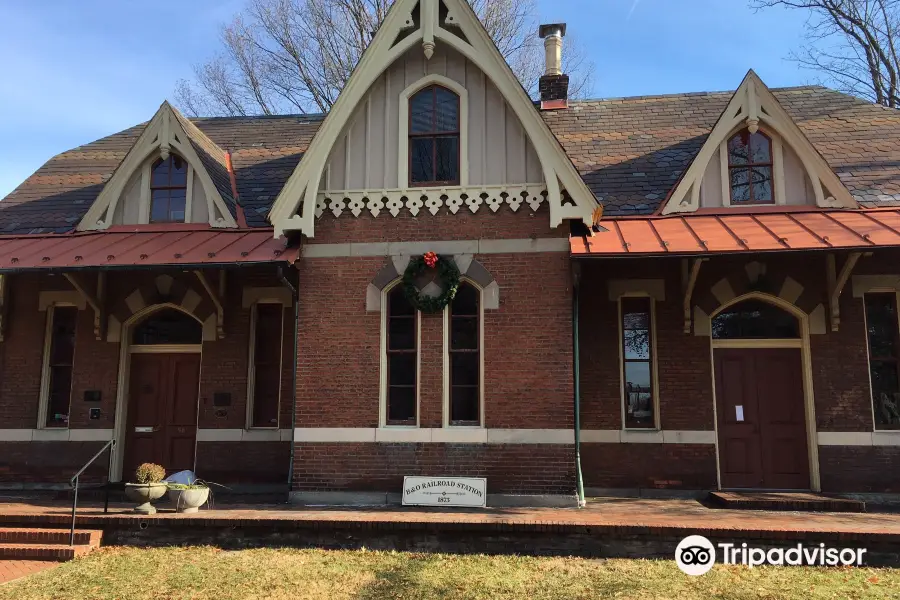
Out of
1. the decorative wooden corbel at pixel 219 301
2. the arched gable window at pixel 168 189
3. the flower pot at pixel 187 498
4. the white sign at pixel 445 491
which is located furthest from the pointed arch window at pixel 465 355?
the arched gable window at pixel 168 189

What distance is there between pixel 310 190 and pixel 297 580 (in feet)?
18.5

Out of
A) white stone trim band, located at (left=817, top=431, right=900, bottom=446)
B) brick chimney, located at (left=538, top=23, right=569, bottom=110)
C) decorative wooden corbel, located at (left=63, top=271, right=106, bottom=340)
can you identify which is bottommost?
white stone trim band, located at (left=817, top=431, right=900, bottom=446)

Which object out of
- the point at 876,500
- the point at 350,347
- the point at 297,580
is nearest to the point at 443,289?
the point at 350,347

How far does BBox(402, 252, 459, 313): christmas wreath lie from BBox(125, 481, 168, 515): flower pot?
4.34 meters

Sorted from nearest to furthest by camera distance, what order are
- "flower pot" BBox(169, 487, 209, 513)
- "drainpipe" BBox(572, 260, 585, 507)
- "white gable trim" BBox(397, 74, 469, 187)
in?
"flower pot" BBox(169, 487, 209, 513), "drainpipe" BBox(572, 260, 585, 507), "white gable trim" BBox(397, 74, 469, 187)

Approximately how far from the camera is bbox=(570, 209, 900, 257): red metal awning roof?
9.77m

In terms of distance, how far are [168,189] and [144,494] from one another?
6.17 metres

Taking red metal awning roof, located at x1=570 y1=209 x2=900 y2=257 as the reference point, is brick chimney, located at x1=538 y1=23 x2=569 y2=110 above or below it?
above

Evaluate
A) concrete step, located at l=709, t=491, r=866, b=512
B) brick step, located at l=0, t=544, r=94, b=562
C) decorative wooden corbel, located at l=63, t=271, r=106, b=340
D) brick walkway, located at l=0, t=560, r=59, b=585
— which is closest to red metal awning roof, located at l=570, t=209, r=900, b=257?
concrete step, located at l=709, t=491, r=866, b=512

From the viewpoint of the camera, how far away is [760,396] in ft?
36.6

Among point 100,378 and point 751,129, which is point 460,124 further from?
point 100,378

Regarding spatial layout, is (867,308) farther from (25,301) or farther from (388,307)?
(25,301)

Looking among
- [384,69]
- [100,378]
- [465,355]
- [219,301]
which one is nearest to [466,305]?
[465,355]

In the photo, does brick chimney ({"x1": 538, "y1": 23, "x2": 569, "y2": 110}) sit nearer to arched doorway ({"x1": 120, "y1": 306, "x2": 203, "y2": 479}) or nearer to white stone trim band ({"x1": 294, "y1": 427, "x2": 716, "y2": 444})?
white stone trim band ({"x1": 294, "y1": 427, "x2": 716, "y2": 444})
